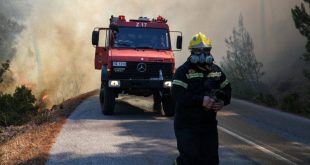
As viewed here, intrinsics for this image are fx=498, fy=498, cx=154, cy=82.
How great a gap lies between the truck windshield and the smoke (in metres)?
29.6

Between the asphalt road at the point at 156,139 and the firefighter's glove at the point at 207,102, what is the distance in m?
3.26

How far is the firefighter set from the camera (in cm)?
510

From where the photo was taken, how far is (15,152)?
28.5 feet

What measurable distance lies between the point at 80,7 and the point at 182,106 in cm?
4313

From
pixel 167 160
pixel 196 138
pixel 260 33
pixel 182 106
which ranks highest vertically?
pixel 260 33

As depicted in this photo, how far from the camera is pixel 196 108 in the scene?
16.8 feet

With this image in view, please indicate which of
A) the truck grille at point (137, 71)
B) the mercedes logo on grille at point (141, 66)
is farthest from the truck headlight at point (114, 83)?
the mercedes logo on grille at point (141, 66)

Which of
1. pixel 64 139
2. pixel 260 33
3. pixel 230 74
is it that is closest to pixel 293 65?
pixel 260 33

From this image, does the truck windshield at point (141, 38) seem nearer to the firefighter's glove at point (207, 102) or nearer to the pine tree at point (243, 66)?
the firefighter's glove at point (207, 102)

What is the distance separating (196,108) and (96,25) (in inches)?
1670

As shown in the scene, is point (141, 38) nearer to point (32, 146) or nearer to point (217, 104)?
point (32, 146)

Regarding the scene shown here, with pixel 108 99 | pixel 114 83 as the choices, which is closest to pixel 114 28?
pixel 114 83

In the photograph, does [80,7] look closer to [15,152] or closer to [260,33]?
[260,33]

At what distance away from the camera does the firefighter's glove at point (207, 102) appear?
4.86 metres
